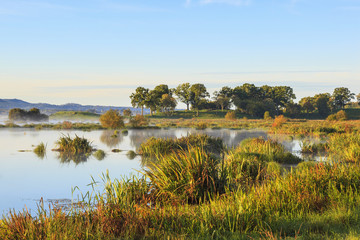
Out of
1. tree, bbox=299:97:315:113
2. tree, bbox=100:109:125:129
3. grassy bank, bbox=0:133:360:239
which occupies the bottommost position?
grassy bank, bbox=0:133:360:239

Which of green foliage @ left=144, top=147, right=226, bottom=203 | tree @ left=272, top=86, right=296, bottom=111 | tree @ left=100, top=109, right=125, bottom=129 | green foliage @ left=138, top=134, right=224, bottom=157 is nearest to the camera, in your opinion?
green foliage @ left=144, top=147, right=226, bottom=203

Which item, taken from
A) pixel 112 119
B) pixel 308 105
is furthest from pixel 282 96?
pixel 112 119

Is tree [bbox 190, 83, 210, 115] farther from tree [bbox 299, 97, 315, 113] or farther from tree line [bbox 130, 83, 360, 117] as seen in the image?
tree [bbox 299, 97, 315, 113]

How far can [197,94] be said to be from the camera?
368ft

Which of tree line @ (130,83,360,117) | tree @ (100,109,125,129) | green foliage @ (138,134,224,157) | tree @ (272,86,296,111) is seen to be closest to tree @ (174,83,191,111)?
tree line @ (130,83,360,117)

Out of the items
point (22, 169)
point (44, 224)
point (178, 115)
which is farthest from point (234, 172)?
point (178, 115)

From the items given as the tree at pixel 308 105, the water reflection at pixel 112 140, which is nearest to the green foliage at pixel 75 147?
→ the water reflection at pixel 112 140

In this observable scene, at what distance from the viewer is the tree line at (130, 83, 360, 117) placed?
102188mm

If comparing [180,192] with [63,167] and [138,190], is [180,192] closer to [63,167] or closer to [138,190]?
[138,190]

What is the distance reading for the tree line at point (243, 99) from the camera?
10219 cm

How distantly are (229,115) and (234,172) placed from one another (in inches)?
2535

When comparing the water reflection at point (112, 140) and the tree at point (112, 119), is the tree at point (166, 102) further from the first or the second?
the water reflection at point (112, 140)

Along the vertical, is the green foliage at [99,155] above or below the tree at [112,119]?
below

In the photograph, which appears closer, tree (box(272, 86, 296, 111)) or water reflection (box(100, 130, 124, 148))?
water reflection (box(100, 130, 124, 148))
